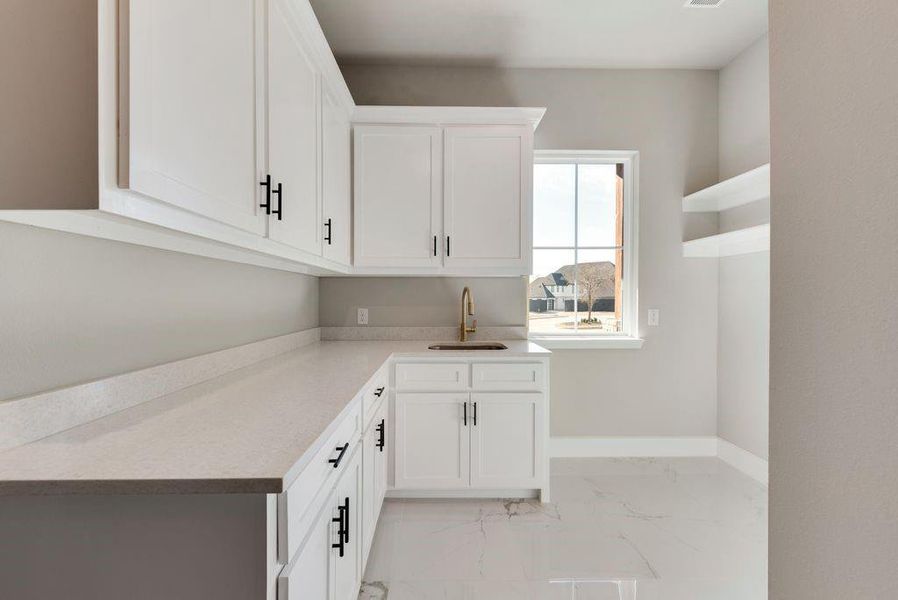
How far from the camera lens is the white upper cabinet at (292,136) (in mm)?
1492

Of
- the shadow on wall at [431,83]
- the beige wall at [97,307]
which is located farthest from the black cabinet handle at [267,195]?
the shadow on wall at [431,83]

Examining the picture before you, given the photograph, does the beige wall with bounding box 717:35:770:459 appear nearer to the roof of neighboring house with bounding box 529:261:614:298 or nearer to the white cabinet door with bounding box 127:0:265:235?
the roof of neighboring house with bounding box 529:261:614:298

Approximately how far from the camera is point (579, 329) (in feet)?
11.0

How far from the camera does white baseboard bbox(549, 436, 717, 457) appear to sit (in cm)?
320

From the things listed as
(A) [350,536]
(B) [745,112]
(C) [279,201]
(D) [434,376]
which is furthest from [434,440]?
(B) [745,112]

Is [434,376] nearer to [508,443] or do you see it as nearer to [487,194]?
[508,443]

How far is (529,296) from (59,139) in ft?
9.06

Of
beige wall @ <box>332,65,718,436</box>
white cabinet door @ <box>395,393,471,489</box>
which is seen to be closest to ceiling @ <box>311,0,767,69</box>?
beige wall @ <box>332,65,718,436</box>

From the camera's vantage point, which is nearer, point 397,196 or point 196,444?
point 196,444

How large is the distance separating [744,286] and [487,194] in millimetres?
1798

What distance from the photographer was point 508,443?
2494 millimetres

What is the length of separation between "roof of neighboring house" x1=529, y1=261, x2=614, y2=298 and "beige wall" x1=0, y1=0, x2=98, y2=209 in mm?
2834

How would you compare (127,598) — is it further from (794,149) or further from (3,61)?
(794,149)

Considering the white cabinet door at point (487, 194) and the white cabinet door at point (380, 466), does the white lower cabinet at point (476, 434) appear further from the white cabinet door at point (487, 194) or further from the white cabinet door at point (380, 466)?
the white cabinet door at point (487, 194)
